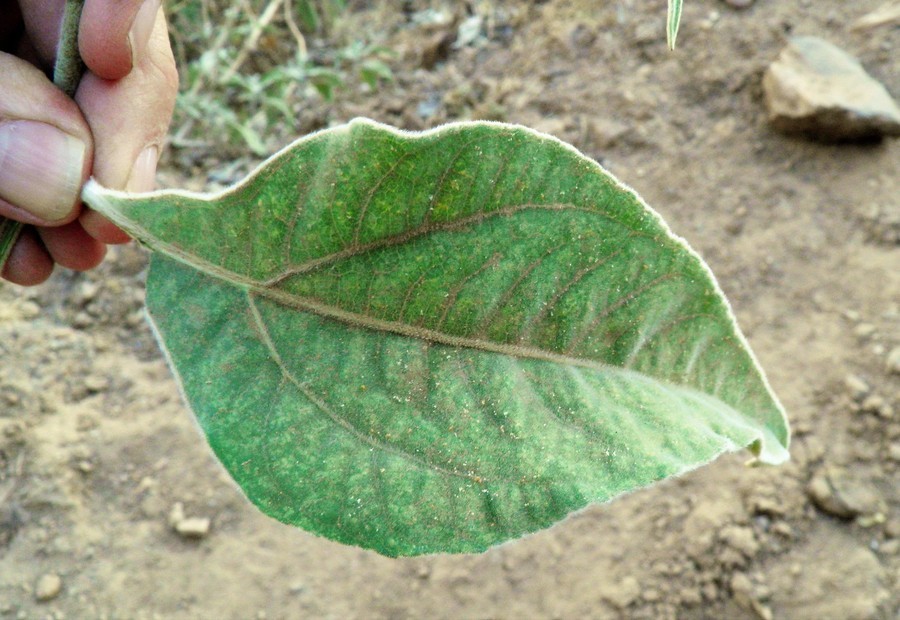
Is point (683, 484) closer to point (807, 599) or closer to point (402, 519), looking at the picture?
point (807, 599)

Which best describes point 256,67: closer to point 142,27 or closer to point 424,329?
point 142,27

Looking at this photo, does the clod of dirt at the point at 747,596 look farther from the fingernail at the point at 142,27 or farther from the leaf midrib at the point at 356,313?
the fingernail at the point at 142,27

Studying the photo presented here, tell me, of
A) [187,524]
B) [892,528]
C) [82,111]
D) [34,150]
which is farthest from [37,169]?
[892,528]

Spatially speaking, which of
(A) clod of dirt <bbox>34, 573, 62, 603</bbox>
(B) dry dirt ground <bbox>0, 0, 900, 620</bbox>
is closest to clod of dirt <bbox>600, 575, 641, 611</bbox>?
(B) dry dirt ground <bbox>0, 0, 900, 620</bbox>

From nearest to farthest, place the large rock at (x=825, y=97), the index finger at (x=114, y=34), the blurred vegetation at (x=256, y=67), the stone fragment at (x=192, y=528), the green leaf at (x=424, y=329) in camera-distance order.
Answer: the green leaf at (x=424, y=329), the index finger at (x=114, y=34), the stone fragment at (x=192, y=528), the large rock at (x=825, y=97), the blurred vegetation at (x=256, y=67)

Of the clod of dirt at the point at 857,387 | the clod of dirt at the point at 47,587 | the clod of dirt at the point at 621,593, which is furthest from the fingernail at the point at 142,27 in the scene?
the clod of dirt at the point at 857,387

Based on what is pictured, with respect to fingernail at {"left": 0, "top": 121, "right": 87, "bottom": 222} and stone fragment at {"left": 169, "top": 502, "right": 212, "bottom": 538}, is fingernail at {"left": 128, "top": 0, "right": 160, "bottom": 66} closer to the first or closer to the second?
fingernail at {"left": 0, "top": 121, "right": 87, "bottom": 222}

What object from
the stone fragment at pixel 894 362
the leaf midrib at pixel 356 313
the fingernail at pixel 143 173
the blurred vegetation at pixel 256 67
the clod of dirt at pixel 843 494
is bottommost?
the clod of dirt at pixel 843 494
